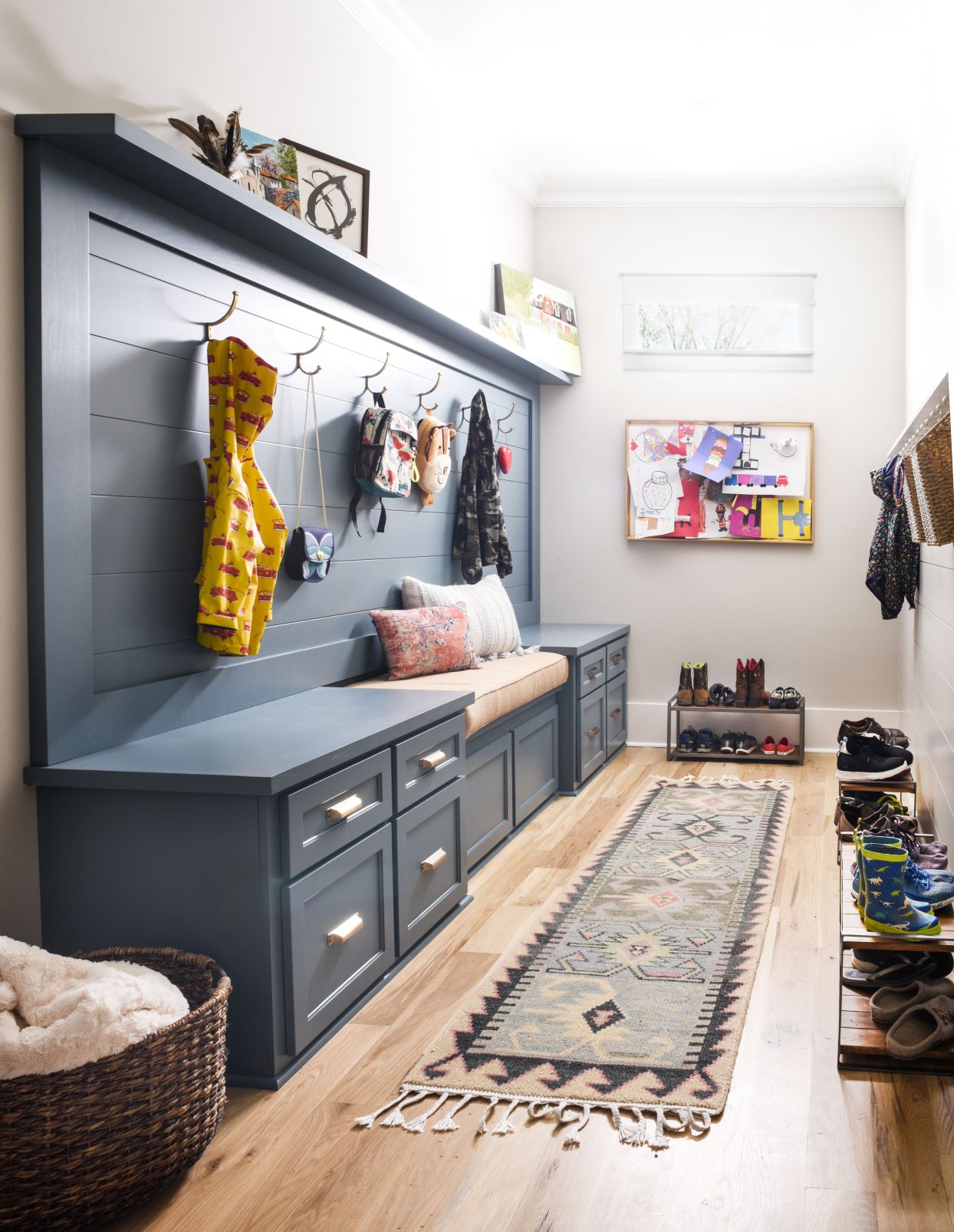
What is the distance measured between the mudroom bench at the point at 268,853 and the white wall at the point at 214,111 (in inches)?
5.3

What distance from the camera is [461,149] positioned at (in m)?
4.95

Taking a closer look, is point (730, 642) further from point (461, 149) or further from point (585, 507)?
point (461, 149)

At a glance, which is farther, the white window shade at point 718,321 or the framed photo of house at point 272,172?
the white window shade at point 718,321

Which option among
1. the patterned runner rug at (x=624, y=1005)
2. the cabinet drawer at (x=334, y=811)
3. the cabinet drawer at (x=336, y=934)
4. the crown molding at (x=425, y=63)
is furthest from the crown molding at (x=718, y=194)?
the cabinet drawer at (x=336, y=934)

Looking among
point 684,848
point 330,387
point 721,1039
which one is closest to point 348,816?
point 721,1039

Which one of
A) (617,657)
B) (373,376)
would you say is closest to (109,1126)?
(373,376)

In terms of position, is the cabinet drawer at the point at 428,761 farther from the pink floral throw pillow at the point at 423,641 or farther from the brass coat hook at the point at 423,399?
the brass coat hook at the point at 423,399

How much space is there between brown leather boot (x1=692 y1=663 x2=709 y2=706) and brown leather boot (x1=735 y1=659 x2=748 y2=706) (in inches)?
5.9

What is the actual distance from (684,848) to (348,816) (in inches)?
74.4

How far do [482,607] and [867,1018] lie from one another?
2.51 meters

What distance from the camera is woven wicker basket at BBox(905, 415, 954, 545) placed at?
9.29ft

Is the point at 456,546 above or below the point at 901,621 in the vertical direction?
above

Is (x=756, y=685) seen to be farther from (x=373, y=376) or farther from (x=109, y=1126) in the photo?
(x=109, y=1126)

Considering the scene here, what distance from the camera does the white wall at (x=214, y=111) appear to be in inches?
89.2
